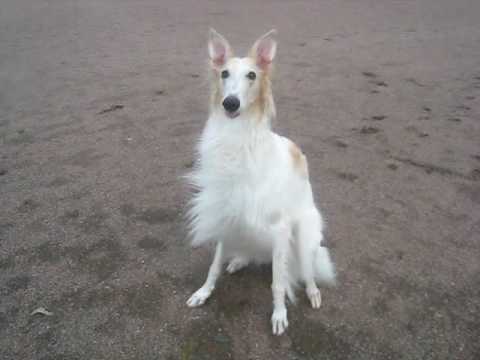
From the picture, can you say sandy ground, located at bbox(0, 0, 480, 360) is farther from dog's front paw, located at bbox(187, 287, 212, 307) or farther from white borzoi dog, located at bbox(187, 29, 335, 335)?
white borzoi dog, located at bbox(187, 29, 335, 335)

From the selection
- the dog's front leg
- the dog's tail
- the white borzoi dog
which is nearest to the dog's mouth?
the white borzoi dog

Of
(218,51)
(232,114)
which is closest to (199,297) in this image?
(232,114)

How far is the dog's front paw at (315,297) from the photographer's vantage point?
2676mm

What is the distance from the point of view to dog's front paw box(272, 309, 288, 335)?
2.48 meters

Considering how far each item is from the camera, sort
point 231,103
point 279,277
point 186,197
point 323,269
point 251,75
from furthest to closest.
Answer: point 186,197 → point 323,269 → point 279,277 → point 251,75 → point 231,103

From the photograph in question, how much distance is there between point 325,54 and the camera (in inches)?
317

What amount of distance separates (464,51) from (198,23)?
6382 millimetres

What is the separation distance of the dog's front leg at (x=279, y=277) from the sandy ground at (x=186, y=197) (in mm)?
78

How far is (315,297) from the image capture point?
2695 mm

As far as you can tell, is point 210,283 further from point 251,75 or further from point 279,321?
point 251,75

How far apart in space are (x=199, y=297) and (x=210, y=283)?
0.12m

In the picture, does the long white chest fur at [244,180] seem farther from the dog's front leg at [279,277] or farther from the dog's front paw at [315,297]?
the dog's front paw at [315,297]

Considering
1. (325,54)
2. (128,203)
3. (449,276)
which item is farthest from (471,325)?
(325,54)

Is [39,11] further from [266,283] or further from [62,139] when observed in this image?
[266,283]
